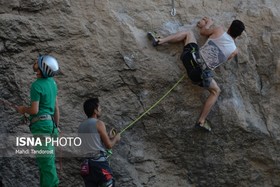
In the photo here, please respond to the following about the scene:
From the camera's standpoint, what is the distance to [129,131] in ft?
22.8

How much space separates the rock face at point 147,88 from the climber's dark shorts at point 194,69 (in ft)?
0.57

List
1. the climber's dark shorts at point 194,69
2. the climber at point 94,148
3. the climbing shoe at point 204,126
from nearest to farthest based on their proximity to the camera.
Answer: the climber at point 94,148 → the climber's dark shorts at point 194,69 → the climbing shoe at point 204,126

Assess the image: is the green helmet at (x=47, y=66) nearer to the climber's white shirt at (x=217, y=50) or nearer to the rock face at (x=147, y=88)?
the rock face at (x=147, y=88)

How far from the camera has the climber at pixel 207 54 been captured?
22.3 ft

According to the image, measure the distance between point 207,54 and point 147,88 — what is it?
30.5 inches

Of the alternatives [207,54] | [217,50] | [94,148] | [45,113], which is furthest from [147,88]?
[45,113]

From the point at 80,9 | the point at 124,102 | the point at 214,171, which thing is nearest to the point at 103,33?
the point at 80,9

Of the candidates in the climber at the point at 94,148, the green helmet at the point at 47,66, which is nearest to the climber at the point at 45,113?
the green helmet at the point at 47,66

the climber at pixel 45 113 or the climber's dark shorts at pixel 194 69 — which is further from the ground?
the climber's dark shorts at pixel 194 69

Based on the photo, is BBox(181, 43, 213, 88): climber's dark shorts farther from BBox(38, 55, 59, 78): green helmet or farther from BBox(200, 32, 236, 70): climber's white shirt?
BBox(38, 55, 59, 78): green helmet

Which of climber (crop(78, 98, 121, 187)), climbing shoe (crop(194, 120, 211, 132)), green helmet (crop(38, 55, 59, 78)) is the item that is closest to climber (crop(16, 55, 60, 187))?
green helmet (crop(38, 55, 59, 78))

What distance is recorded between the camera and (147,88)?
6945 mm

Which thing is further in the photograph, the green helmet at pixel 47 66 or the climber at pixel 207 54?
the climber at pixel 207 54

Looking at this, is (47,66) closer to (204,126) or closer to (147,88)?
(147,88)
